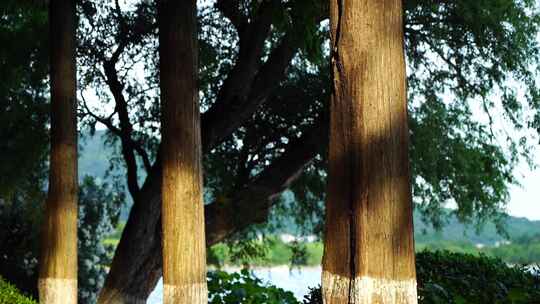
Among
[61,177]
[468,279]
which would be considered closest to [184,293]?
[61,177]

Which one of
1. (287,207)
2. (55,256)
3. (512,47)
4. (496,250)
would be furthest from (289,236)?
(496,250)

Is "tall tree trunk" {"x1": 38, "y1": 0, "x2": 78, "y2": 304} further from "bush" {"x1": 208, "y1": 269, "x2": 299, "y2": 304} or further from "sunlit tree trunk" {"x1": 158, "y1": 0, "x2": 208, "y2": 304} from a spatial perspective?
"sunlit tree trunk" {"x1": 158, "y1": 0, "x2": 208, "y2": 304}

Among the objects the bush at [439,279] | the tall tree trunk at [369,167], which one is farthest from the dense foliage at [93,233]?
the tall tree trunk at [369,167]

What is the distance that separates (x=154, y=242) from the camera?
13.1 metres

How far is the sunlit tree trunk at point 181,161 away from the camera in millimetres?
7430

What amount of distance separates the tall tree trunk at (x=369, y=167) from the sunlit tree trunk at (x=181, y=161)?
11.2 ft

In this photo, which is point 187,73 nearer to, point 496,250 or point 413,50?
point 413,50

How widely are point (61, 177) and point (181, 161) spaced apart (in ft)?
7.63

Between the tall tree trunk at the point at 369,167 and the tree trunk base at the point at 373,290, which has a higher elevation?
the tall tree trunk at the point at 369,167

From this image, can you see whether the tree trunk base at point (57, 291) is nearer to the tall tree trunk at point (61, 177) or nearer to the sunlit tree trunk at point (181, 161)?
the tall tree trunk at point (61, 177)

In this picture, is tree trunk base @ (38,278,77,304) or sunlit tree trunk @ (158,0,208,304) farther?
tree trunk base @ (38,278,77,304)

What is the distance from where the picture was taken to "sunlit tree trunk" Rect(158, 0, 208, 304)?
743 centimetres

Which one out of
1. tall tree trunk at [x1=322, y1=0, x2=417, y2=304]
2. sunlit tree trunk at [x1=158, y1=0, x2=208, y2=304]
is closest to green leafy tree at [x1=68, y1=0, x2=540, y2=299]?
sunlit tree trunk at [x1=158, y1=0, x2=208, y2=304]

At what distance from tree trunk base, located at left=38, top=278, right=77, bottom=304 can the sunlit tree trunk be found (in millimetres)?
2203
